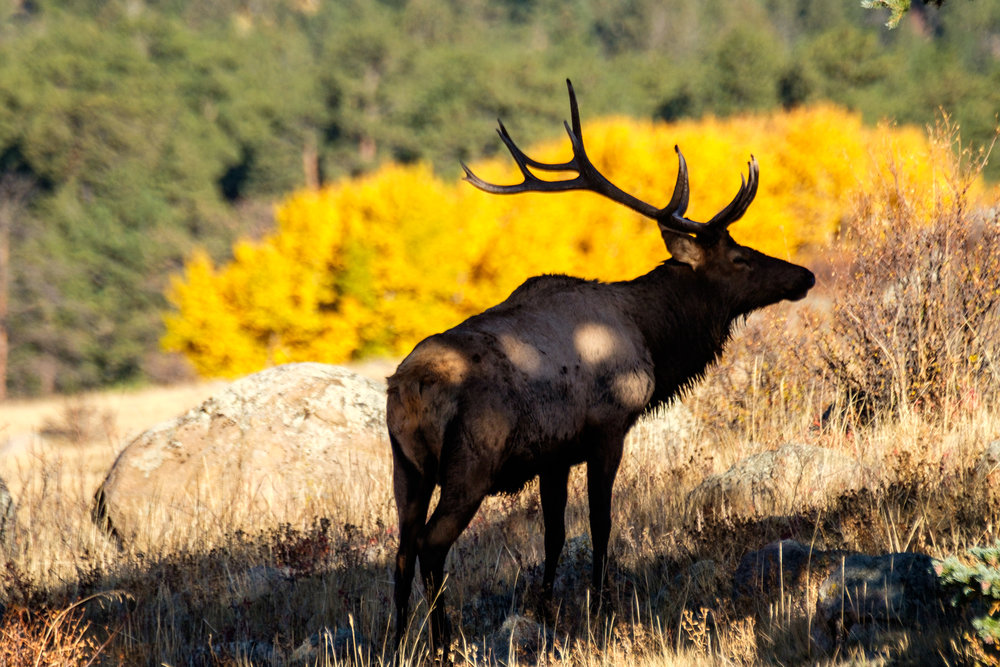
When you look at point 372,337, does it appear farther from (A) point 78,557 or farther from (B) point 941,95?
(B) point 941,95

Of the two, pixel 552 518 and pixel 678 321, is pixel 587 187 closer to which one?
pixel 678 321

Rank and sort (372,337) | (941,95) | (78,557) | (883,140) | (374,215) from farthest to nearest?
(941,95)
(374,215)
(372,337)
(883,140)
(78,557)

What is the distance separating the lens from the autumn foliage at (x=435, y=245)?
139ft

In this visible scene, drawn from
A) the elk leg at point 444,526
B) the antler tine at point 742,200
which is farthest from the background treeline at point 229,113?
the elk leg at point 444,526

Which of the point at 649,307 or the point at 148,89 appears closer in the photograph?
the point at 649,307

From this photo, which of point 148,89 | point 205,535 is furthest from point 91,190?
point 205,535

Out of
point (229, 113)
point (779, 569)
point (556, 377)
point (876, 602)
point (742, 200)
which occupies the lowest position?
point (876, 602)

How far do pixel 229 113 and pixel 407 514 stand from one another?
67235 millimetres

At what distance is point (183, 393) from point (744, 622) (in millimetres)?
36091

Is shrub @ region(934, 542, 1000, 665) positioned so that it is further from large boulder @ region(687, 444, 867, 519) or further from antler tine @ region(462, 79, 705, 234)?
antler tine @ region(462, 79, 705, 234)

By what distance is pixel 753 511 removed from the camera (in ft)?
21.8

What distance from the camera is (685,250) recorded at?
6.36m

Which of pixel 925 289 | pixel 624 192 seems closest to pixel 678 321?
pixel 624 192

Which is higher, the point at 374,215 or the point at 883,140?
the point at 374,215
